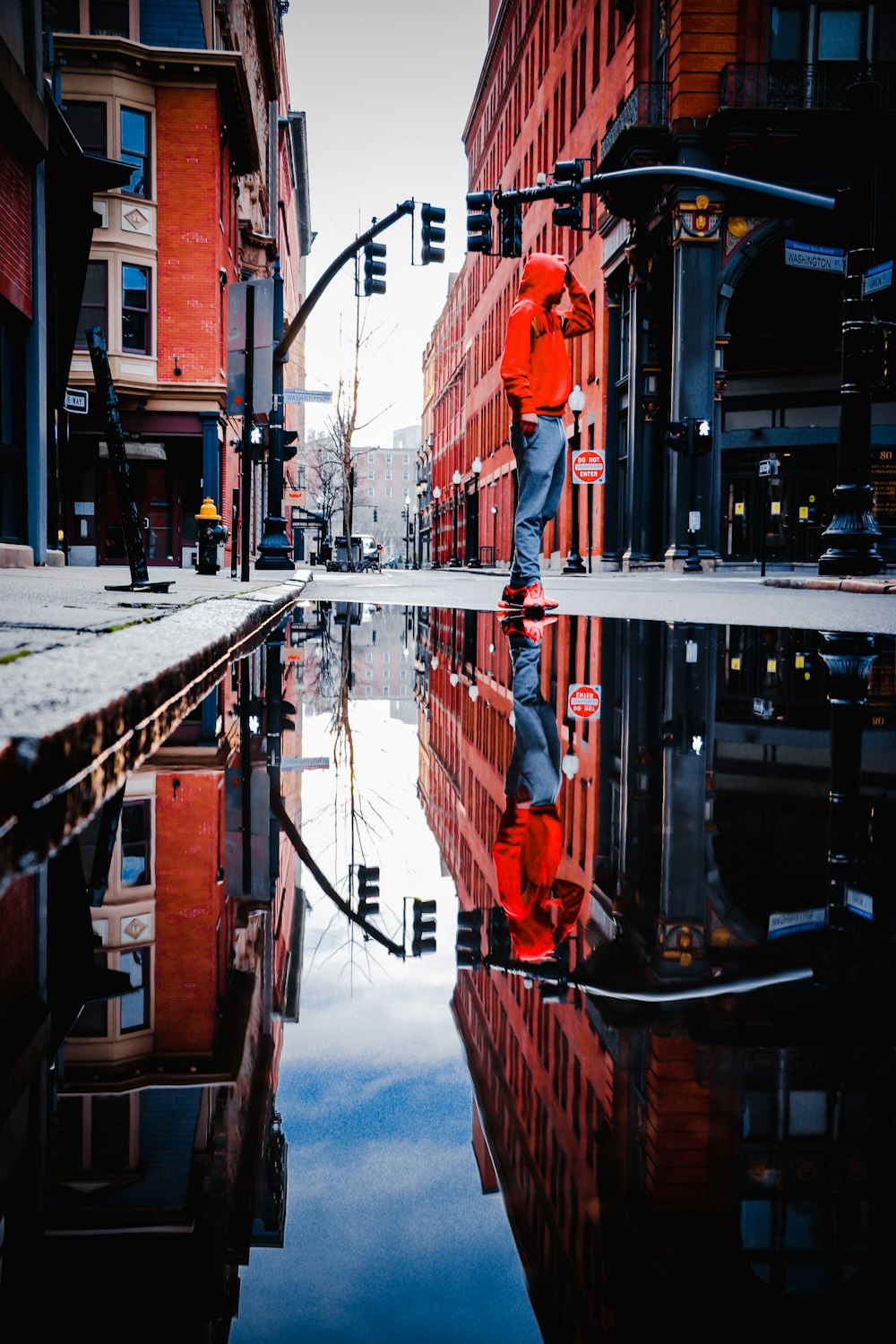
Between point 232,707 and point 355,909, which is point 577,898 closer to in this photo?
point 355,909

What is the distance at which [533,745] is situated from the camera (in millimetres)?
3809

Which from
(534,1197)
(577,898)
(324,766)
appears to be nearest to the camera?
(534,1197)

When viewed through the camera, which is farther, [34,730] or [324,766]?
[324,766]

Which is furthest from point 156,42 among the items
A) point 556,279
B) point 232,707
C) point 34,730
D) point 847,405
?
point 34,730

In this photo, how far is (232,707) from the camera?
452 cm

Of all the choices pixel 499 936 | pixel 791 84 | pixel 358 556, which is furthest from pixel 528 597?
pixel 358 556

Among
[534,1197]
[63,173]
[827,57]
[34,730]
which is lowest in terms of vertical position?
[534,1197]

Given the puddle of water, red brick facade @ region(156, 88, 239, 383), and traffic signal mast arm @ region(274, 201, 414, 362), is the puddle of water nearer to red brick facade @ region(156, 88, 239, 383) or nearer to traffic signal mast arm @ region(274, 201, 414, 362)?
traffic signal mast arm @ region(274, 201, 414, 362)

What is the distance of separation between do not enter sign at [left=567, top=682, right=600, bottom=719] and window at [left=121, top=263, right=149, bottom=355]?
91.4ft

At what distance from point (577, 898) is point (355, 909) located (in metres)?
0.38

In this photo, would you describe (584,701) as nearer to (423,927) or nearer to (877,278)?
(423,927)

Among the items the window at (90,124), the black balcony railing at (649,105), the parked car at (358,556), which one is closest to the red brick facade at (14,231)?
the window at (90,124)

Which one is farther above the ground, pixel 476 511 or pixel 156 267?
pixel 156 267

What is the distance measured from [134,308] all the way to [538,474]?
2534cm
